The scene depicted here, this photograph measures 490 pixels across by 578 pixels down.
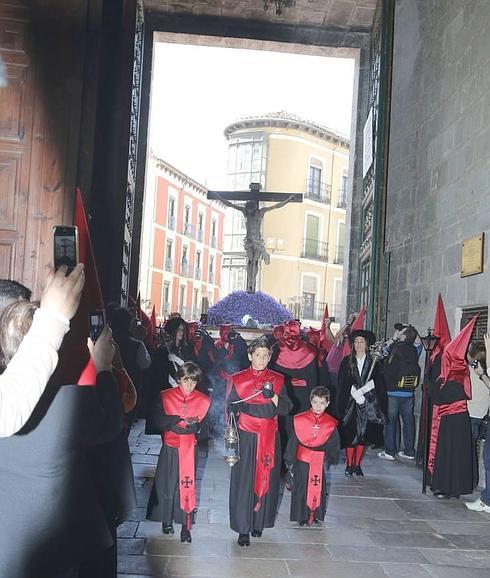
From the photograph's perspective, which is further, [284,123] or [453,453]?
[284,123]

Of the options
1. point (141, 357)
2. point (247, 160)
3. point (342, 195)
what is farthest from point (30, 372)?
point (342, 195)

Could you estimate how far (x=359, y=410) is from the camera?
784 centimetres

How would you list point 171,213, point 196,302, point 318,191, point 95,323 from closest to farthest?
point 95,323, point 171,213, point 318,191, point 196,302

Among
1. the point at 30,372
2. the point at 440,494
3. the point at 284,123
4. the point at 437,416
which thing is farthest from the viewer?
the point at 284,123

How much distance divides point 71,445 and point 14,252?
7.32ft

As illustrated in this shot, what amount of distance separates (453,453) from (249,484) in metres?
2.67

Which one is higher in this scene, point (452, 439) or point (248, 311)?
point (248, 311)

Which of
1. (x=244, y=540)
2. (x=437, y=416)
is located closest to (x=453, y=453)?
(x=437, y=416)

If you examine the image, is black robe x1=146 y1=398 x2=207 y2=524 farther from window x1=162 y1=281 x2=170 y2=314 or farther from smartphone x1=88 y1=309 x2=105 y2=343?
window x1=162 y1=281 x2=170 y2=314

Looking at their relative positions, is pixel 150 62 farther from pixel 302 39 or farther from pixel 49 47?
pixel 49 47

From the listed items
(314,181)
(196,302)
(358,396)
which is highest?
(314,181)

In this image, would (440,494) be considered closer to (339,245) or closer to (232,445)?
(232,445)

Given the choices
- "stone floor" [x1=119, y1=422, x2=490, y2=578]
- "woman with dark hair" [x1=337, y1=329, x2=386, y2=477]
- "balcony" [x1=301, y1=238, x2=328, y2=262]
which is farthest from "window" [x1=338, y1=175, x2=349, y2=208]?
"stone floor" [x1=119, y1=422, x2=490, y2=578]

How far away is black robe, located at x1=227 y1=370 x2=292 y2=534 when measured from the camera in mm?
5117
